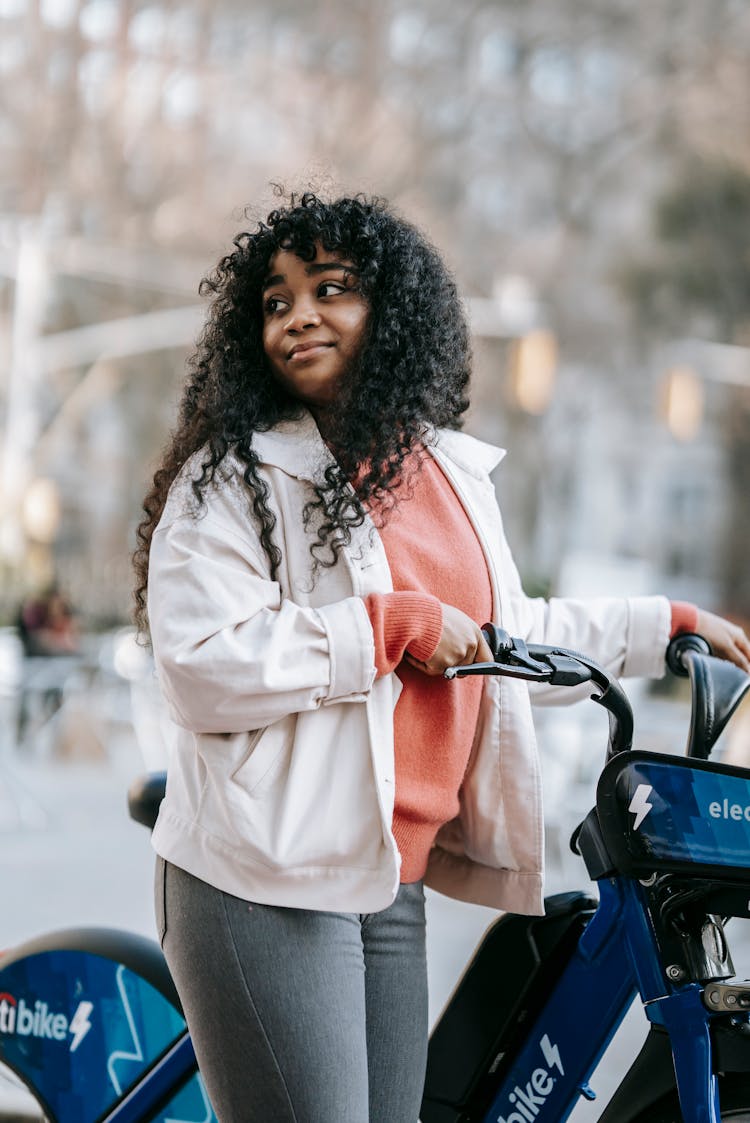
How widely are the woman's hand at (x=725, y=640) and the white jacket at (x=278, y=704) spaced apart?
0.45 metres

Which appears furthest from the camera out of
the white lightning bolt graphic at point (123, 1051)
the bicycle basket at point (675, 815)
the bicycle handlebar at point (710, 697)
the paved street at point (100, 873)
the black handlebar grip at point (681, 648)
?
the paved street at point (100, 873)

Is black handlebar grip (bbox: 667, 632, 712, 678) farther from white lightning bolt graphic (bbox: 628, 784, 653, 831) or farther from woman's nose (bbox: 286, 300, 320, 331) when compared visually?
woman's nose (bbox: 286, 300, 320, 331)

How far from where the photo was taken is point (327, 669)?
1.91 meters

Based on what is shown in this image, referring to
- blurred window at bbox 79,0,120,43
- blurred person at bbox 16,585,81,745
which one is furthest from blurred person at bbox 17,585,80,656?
blurred window at bbox 79,0,120,43

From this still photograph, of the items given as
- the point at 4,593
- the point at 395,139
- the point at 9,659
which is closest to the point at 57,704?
the point at 9,659

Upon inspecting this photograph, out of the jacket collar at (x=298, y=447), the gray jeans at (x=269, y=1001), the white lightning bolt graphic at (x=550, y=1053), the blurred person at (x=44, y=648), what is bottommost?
the blurred person at (x=44, y=648)

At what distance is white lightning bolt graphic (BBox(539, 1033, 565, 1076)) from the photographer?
2100 millimetres

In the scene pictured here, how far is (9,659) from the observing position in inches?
494

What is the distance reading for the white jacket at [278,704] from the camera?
6.25 ft

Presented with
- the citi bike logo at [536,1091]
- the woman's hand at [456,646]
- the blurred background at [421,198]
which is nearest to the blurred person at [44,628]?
the blurred background at [421,198]

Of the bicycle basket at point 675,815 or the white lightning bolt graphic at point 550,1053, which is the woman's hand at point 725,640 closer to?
the bicycle basket at point 675,815

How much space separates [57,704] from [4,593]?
208 inches

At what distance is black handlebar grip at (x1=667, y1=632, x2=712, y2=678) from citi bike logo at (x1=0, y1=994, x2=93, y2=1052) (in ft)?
3.93

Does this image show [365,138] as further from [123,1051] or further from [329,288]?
[123,1051]
